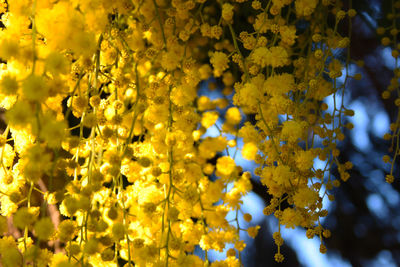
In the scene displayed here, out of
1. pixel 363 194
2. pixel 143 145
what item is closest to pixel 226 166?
pixel 143 145

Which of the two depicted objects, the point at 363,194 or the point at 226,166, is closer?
the point at 226,166

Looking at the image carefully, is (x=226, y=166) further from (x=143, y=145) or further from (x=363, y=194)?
(x=363, y=194)

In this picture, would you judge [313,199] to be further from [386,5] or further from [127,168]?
[386,5]

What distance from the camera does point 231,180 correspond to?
409 mm

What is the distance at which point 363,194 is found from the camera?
66 centimetres

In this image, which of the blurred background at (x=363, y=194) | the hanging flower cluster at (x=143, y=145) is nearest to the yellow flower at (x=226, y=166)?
the hanging flower cluster at (x=143, y=145)

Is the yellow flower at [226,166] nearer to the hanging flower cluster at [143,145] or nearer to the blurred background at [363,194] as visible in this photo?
the hanging flower cluster at [143,145]

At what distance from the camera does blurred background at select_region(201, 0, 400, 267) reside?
64 centimetres

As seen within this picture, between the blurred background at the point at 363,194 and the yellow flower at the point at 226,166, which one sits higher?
the blurred background at the point at 363,194

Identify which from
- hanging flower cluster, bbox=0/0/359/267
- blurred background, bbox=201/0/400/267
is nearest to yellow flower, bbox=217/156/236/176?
hanging flower cluster, bbox=0/0/359/267

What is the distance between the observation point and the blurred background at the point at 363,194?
0.64 m

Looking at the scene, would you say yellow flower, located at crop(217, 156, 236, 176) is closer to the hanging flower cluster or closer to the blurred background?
the hanging flower cluster

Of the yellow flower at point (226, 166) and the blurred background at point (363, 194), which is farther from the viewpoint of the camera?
the blurred background at point (363, 194)

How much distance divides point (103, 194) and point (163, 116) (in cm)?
10
